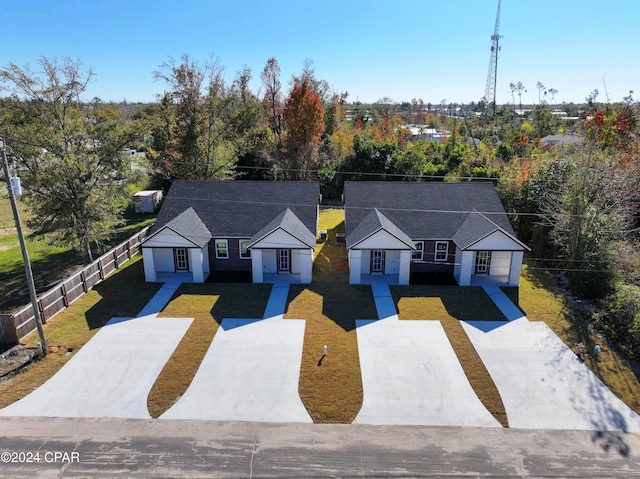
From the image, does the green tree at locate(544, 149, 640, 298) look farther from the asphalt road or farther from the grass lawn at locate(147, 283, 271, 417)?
the grass lawn at locate(147, 283, 271, 417)

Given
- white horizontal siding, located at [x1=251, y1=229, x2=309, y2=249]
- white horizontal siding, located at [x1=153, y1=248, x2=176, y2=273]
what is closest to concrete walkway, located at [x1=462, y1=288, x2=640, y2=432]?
white horizontal siding, located at [x1=251, y1=229, x2=309, y2=249]

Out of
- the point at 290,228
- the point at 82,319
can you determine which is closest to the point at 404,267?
the point at 290,228

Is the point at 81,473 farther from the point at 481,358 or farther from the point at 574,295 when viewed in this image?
the point at 574,295

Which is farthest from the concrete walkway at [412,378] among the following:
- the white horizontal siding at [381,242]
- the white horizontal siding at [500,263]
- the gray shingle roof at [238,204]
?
the gray shingle roof at [238,204]

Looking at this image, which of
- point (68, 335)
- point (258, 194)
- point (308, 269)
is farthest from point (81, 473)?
point (258, 194)

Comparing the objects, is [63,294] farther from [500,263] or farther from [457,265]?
[500,263]

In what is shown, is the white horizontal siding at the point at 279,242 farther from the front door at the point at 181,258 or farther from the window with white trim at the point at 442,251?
the window with white trim at the point at 442,251
